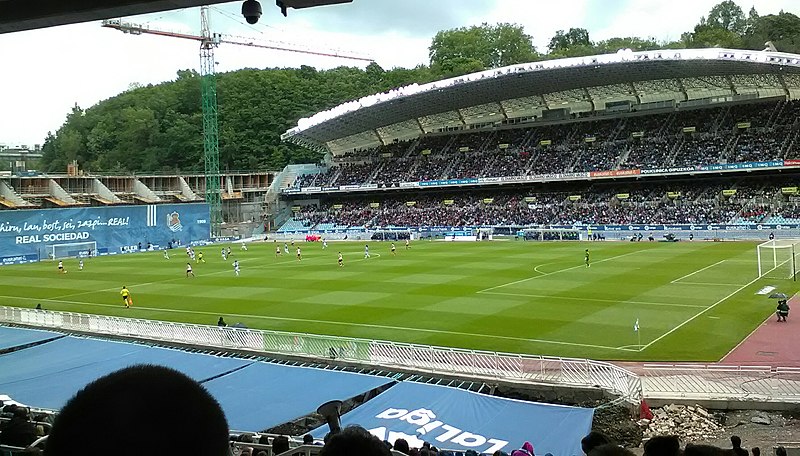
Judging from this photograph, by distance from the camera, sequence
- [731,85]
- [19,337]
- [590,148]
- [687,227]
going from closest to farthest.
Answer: [19,337] < [687,227] < [731,85] < [590,148]

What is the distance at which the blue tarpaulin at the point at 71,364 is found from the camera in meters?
16.6

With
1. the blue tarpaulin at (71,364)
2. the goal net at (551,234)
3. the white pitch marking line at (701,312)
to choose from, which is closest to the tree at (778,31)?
the goal net at (551,234)

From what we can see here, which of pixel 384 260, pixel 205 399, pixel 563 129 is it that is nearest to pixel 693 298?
pixel 384 260

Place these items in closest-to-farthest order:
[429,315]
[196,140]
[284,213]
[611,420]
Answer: [611,420], [429,315], [284,213], [196,140]

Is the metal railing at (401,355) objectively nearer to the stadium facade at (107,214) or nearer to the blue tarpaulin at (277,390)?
the blue tarpaulin at (277,390)

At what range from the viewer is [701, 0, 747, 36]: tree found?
128875 millimetres

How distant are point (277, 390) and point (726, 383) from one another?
1193 centimetres

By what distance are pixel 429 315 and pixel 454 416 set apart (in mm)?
14987

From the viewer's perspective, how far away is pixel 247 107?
119 metres

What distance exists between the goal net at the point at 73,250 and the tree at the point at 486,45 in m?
75.4

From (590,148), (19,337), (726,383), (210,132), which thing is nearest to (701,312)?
(726,383)

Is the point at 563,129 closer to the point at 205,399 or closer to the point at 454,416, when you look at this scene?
the point at 454,416

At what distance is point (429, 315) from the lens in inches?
1163

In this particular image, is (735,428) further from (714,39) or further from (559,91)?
(714,39)
